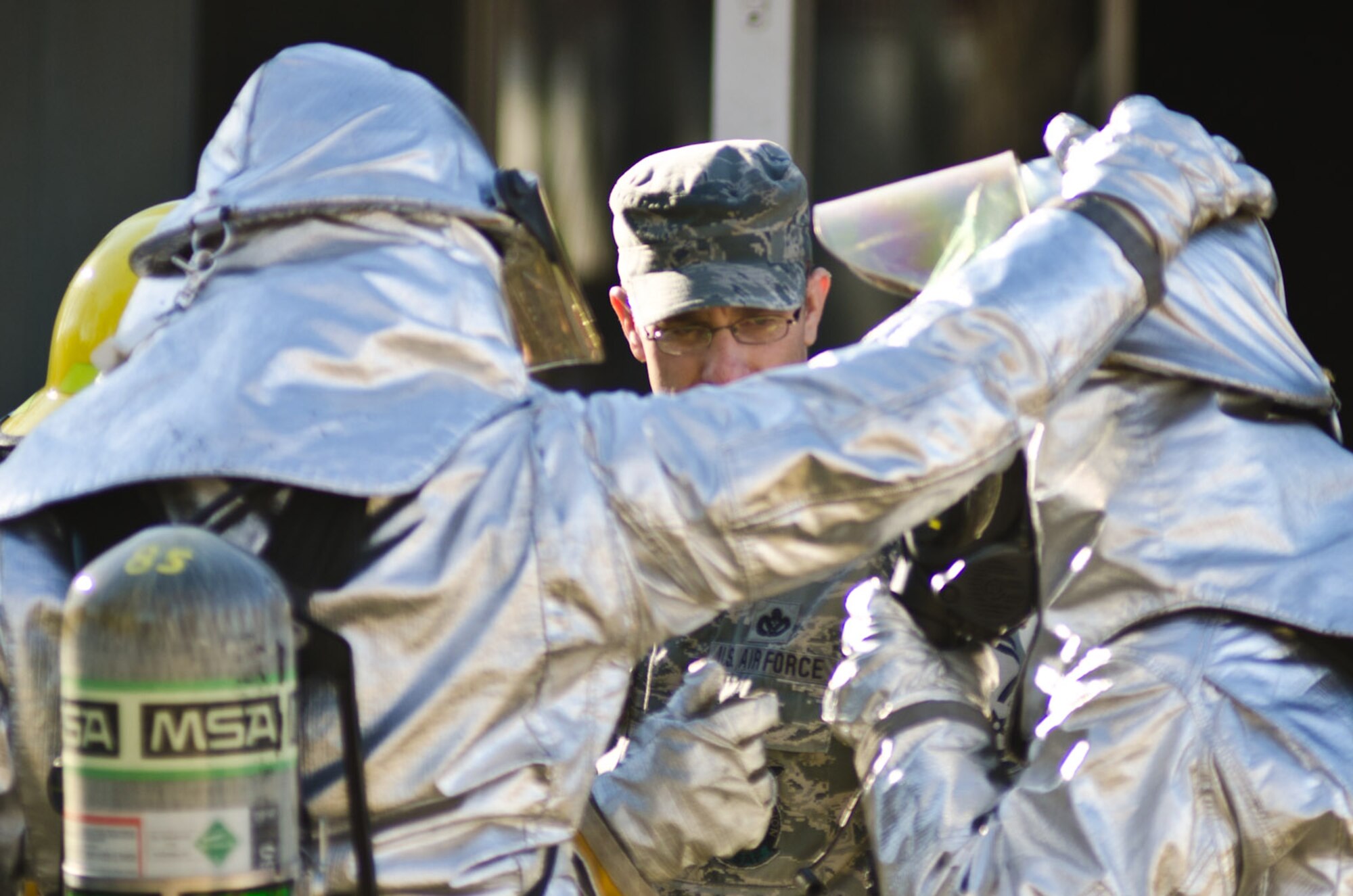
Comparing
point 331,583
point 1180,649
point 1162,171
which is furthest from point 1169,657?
point 331,583

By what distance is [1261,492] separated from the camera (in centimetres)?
186

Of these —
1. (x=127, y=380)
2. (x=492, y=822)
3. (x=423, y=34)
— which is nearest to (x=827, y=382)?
(x=492, y=822)

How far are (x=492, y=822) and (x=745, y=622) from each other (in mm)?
864

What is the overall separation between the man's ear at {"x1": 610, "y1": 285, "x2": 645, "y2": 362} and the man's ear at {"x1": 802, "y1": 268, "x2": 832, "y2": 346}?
0.83 ft

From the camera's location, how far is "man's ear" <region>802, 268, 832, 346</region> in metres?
2.63

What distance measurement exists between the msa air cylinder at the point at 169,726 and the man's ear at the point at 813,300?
1.41m

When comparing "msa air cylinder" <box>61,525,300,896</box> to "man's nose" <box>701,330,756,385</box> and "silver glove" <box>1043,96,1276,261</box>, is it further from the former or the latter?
"man's nose" <box>701,330,756,385</box>

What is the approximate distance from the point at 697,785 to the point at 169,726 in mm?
808

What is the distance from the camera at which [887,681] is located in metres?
2.01

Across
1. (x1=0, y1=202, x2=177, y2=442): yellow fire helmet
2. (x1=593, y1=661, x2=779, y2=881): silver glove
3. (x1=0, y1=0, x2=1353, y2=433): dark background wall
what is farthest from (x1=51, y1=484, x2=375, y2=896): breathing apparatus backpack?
(x1=0, y1=0, x2=1353, y2=433): dark background wall

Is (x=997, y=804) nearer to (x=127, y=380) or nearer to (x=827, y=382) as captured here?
(x=827, y=382)

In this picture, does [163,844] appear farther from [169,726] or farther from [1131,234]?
[1131,234]

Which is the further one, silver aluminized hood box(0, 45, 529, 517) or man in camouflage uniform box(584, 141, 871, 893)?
man in camouflage uniform box(584, 141, 871, 893)

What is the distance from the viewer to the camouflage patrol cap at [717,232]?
243cm
